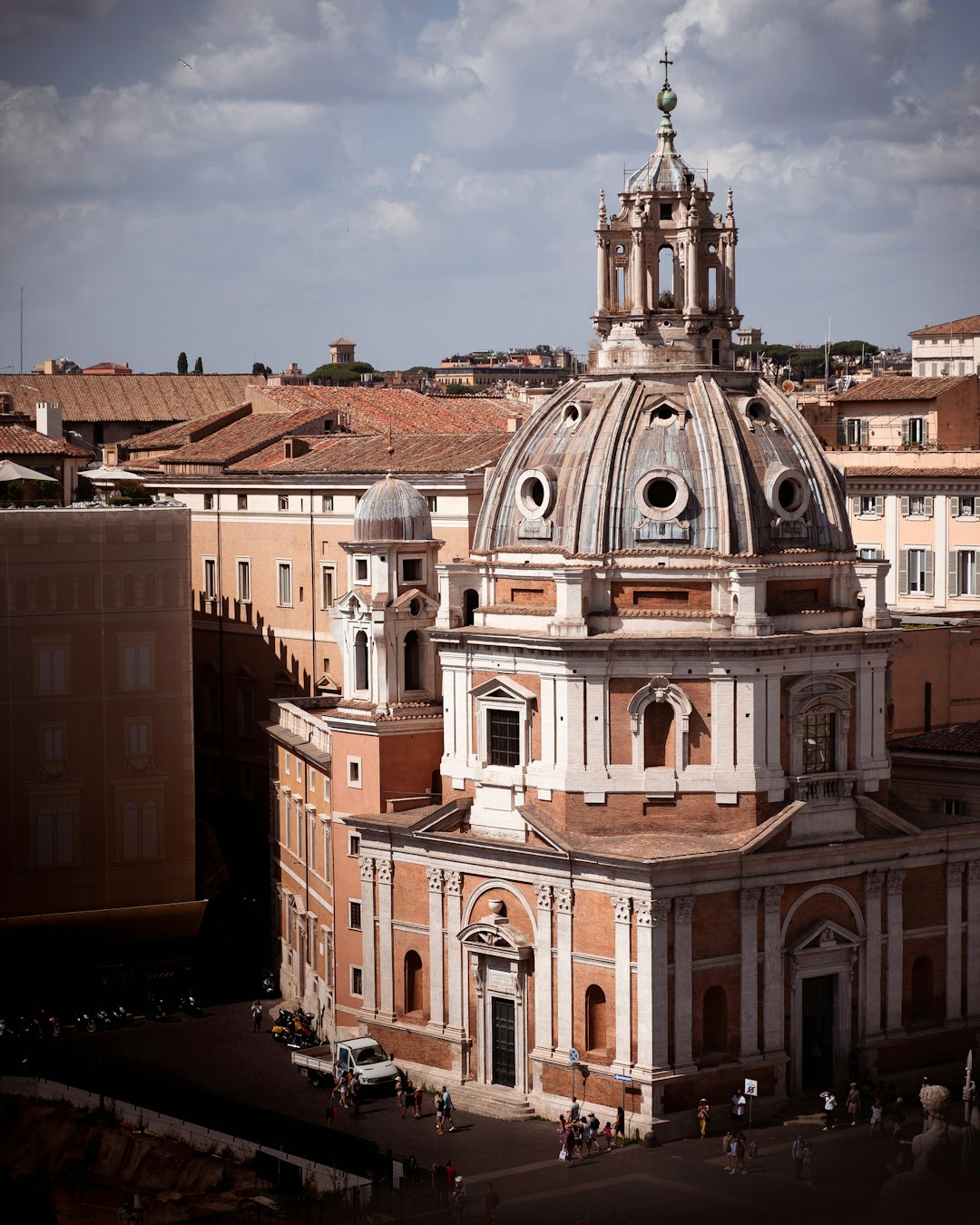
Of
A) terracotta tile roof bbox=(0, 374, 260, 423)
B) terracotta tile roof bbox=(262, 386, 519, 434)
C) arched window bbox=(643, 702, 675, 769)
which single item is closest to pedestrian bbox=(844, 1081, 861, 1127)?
arched window bbox=(643, 702, 675, 769)

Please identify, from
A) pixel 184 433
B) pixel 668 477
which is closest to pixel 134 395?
pixel 184 433

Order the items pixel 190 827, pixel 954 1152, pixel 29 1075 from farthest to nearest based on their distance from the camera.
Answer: pixel 190 827 < pixel 29 1075 < pixel 954 1152

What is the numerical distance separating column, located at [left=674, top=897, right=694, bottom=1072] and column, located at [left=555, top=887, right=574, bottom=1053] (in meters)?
1.94

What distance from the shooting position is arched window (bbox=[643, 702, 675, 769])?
45188 mm

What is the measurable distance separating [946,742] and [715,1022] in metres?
9.24

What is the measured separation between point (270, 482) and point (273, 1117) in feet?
76.7

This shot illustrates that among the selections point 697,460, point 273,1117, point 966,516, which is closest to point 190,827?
point 273,1117

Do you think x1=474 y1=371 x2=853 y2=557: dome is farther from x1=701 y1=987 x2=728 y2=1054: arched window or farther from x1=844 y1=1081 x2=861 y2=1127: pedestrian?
x1=844 y1=1081 x2=861 y2=1127: pedestrian

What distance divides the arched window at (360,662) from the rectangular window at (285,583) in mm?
13746

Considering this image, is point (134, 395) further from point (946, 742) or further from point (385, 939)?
point (946, 742)

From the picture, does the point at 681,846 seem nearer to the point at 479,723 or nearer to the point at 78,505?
the point at 479,723

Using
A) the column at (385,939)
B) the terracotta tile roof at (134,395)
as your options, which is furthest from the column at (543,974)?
the terracotta tile roof at (134,395)

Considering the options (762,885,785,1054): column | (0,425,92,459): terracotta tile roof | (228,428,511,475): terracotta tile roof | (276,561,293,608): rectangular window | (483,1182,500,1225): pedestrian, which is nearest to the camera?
(483,1182,500,1225): pedestrian

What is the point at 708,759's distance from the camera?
148ft
